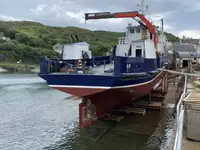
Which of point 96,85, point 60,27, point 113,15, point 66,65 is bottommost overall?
point 96,85

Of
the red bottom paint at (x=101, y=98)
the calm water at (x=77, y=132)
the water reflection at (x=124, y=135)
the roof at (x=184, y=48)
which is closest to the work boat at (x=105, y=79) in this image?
the red bottom paint at (x=101, y=98)

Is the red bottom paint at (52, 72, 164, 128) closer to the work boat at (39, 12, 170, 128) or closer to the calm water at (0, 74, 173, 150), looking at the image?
the work boat at (39, 12, 170, 128)

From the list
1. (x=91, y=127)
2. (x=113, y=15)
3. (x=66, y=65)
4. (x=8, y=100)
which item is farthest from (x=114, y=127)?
(x=8, y=100)

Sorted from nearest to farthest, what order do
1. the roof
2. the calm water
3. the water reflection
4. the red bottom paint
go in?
the water reflection < the calm water < the red bottom paint < the roof

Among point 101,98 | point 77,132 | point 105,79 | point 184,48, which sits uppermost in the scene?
point 184,48

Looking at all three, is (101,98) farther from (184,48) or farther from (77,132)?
(184,48)

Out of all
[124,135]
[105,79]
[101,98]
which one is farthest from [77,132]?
[105,79]

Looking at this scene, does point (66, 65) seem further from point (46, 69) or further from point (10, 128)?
point (10, 128)

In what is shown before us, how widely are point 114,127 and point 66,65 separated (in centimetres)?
435

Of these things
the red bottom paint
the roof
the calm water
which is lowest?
the calm water

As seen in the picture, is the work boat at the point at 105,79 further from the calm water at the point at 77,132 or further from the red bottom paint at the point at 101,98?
the calm water at the point at 77,132

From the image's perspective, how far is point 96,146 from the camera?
10.6 metres

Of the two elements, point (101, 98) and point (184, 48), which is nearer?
point (101, 98)

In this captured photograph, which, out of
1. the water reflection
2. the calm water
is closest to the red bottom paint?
the water reflection
